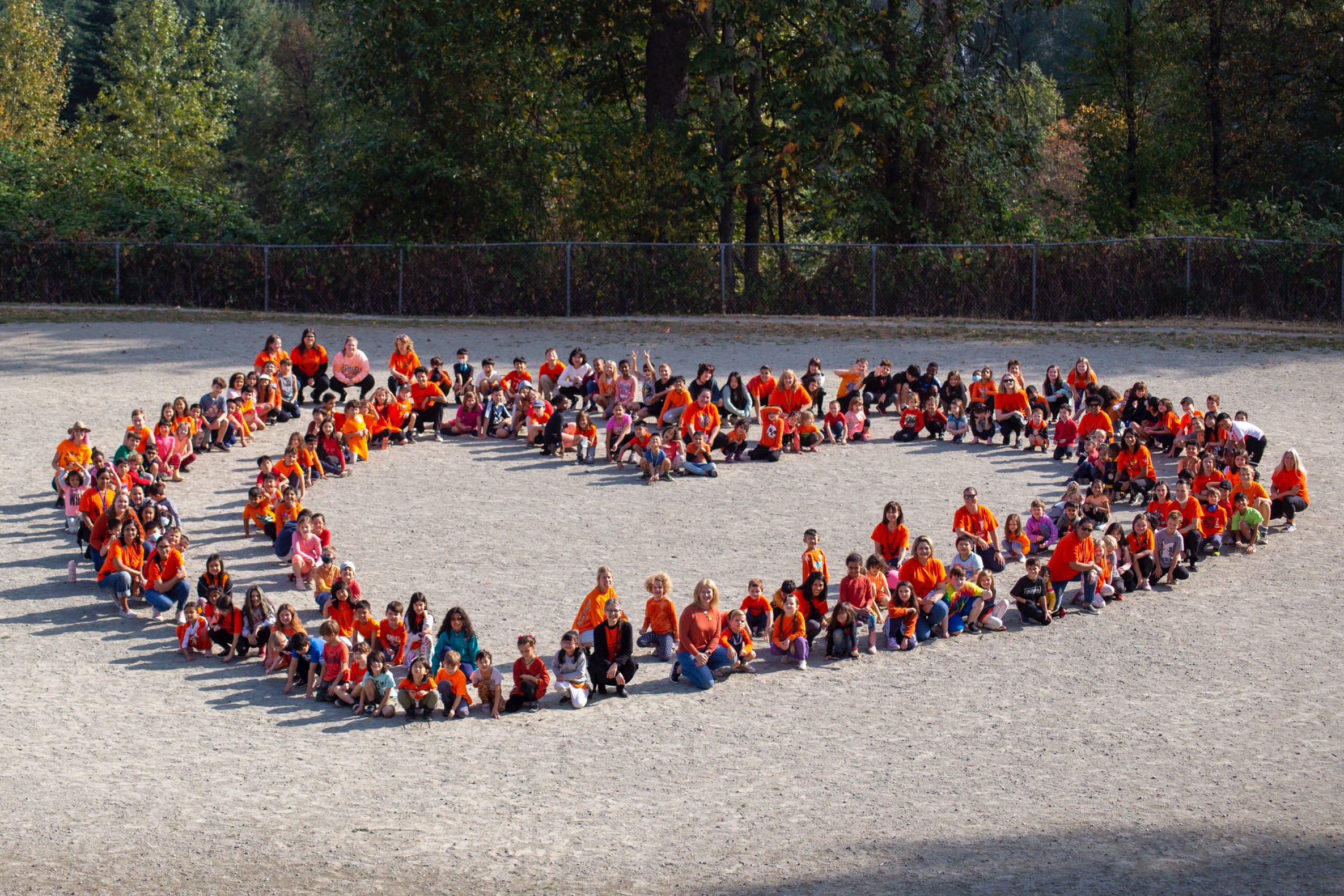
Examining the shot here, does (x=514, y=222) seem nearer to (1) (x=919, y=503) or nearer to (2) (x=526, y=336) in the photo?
(2) (x=526, y=336)

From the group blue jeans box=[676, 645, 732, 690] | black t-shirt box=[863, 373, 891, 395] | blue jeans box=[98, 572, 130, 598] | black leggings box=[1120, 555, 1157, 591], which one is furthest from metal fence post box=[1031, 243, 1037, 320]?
blue jeans box=[98, 572, 130, 598]

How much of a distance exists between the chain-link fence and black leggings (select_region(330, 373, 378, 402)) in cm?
922

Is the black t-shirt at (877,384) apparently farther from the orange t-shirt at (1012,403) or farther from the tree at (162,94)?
the tree at (162,94)

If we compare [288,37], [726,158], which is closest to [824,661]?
[726,158]

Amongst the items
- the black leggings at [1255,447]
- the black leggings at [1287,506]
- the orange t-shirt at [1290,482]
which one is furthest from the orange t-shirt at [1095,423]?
the black leggings at [1287,506]

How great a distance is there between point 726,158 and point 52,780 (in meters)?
27.0

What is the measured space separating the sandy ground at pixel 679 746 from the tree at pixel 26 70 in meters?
36.0

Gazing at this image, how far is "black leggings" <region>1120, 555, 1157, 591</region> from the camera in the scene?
14.2 metres

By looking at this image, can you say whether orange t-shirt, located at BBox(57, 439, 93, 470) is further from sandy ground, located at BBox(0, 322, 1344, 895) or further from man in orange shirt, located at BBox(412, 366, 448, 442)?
man in orange shirt, located at BBox(412, 366, 448, 442)

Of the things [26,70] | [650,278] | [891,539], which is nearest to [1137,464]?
[891,539]

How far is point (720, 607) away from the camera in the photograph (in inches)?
522

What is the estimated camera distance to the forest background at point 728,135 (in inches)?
1308

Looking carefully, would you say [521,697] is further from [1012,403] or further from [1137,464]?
[1012,403]

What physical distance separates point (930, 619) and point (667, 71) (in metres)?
25.6
